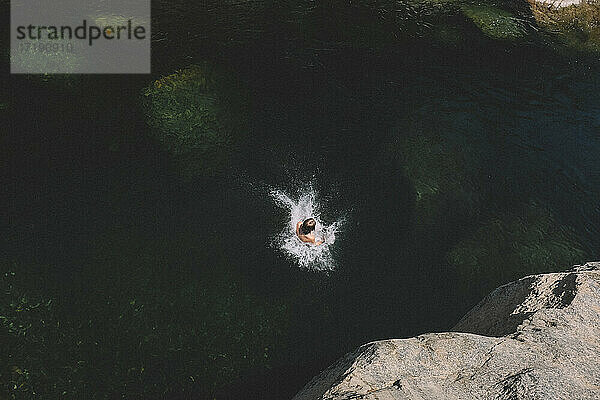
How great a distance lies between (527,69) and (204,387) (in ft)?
35.5

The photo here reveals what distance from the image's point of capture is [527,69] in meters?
13.4

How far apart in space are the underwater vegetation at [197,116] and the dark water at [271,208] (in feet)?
0.81

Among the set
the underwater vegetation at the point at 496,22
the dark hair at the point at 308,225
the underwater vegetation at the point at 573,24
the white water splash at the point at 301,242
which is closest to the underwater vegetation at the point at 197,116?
the white water splash at the point at 301,242

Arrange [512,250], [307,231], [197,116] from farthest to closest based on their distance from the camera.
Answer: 1. [197,116]
2. [512,250]
3. [307,231]

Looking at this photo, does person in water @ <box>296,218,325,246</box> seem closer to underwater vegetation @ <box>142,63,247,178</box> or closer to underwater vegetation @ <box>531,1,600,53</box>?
underwater vegetation @ <box>142,63,247,178</box>

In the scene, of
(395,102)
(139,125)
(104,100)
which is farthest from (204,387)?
(395,102)

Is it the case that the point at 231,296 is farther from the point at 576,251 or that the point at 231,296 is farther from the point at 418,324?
the point at 576,251

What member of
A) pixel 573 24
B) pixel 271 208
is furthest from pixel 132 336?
pixel 573 24

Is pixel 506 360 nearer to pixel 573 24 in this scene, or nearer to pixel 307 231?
pixel 307 231

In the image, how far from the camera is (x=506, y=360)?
471 centimetres

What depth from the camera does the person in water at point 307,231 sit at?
8469mm

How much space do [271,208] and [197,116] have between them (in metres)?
2.61

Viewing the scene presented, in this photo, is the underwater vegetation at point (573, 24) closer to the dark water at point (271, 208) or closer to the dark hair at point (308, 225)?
the dark water at point (271, 208)

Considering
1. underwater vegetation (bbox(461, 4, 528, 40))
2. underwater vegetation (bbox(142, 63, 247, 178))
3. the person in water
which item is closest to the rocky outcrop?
the person in water
